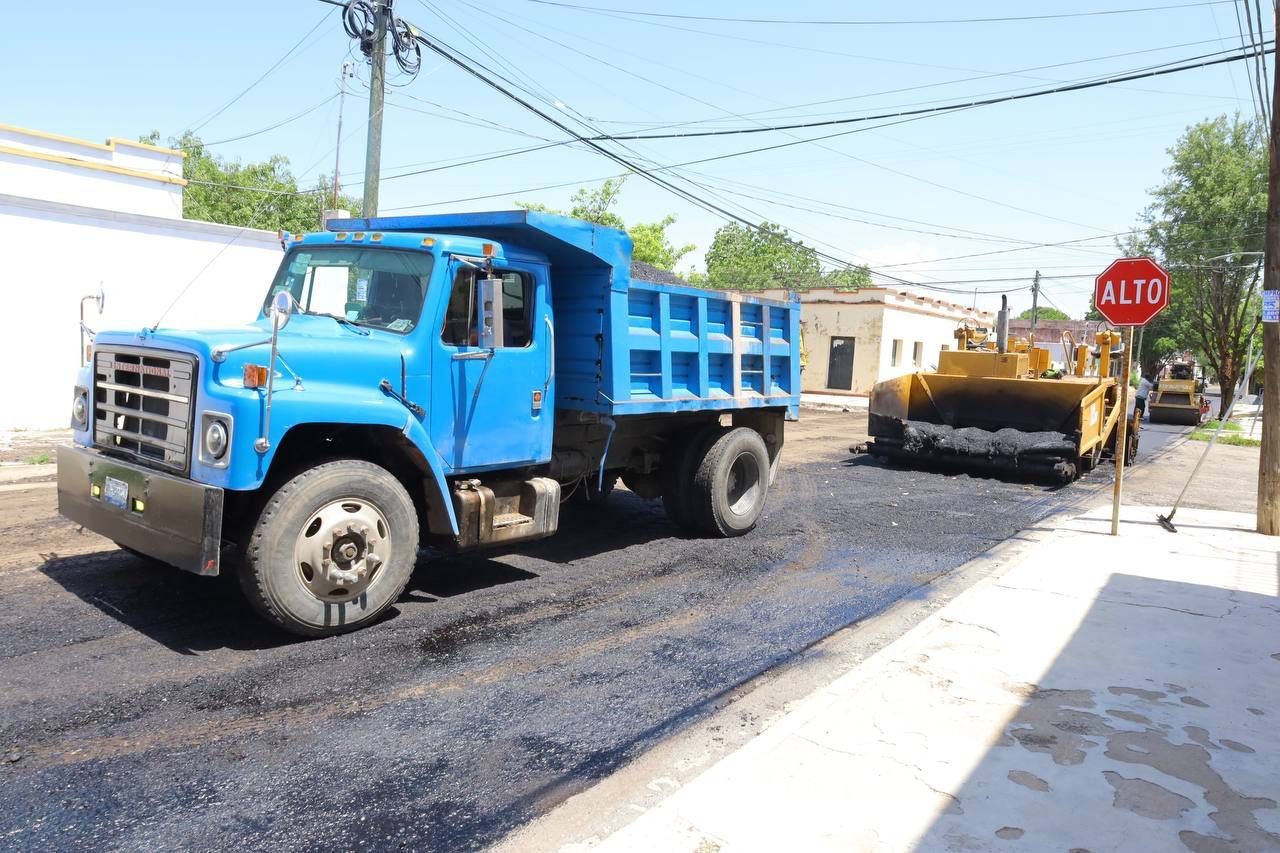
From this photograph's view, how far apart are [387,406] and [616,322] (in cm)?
206

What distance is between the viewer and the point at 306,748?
3812 mm

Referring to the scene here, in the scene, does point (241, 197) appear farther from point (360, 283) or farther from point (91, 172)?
point (360, 283)

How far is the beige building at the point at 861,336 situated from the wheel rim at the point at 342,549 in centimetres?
2845

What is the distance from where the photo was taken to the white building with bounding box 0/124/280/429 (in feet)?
45.2

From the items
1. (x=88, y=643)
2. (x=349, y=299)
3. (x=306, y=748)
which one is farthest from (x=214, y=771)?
(x=349, y=299)

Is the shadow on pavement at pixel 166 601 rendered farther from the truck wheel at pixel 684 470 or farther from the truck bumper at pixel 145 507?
the truck wheel at pixel 684 470

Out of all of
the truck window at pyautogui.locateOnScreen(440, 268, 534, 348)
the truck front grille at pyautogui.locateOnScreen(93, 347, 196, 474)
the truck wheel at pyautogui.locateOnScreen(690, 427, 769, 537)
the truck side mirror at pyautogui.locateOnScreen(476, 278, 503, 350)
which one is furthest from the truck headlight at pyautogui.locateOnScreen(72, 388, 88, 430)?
the truck wheel at pyautogui.locateOnScreen(690, 427, 769, 537)

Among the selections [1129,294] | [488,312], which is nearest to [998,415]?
[1129,294]

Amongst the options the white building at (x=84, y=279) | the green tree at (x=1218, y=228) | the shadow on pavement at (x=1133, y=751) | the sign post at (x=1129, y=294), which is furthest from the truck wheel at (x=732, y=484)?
the green tree at (x=1218, y=228)

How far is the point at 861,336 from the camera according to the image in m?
33.9

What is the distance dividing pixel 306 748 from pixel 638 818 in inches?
59.4

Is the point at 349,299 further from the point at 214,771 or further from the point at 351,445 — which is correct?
the point at 214,771

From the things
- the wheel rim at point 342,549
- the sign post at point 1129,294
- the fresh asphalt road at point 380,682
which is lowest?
the fresh asphalt road at point 380,682

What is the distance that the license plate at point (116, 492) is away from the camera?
493 cm
